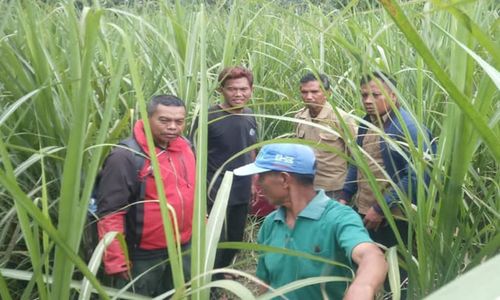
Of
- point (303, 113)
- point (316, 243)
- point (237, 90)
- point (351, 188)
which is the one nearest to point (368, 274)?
point (316, 243)

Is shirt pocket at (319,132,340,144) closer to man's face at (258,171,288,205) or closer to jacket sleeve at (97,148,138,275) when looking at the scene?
jacket sleeve at (97,148,138,275)

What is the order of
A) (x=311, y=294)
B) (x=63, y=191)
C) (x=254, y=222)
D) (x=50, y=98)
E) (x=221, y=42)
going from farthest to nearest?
(x=221, y=42), (x=254, y=222), (x=50, y=98), (x=311, y=294), (x=63, y=191)

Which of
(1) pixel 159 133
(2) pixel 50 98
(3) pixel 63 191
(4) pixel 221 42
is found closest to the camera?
(3) pixel 63 191

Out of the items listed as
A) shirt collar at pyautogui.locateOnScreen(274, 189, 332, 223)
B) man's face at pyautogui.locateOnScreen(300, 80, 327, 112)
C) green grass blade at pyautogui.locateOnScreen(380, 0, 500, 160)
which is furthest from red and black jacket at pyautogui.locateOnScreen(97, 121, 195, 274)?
green grass blade at pyautogui.locateOnScreen(380, 0, 500, 160)

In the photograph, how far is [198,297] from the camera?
0.88 m

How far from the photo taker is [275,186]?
1709 mm

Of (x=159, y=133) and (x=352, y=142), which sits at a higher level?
(x=352, y=142)

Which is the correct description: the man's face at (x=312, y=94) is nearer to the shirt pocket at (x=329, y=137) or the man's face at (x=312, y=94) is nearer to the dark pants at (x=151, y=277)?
the shirt pocket at (x=329, y=137)

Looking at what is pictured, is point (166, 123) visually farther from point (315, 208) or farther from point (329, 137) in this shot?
point (329, 137)

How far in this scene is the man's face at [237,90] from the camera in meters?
3.08

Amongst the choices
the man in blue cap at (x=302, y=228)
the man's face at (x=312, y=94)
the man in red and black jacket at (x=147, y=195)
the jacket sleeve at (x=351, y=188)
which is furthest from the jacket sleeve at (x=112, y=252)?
the man's face at (x=312, y=94)

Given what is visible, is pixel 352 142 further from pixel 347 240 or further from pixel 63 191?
pixel 63 191

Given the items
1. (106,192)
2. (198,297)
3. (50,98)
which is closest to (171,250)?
(198,297)

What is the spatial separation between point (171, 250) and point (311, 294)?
0.81 metres
